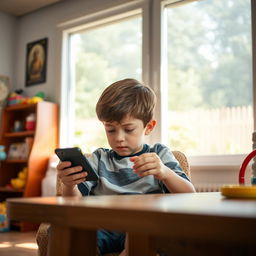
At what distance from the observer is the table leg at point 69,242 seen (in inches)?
24.8

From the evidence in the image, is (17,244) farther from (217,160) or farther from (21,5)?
(21,5)

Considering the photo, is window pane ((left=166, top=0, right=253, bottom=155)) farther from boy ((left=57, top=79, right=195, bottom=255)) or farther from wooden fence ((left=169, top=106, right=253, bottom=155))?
boy ((left=57, top=79, right=195, bottom=255))

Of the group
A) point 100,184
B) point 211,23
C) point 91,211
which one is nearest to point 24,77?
point 211,23

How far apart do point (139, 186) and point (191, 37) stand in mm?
2621

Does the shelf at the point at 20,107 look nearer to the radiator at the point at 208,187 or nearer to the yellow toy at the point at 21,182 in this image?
the yellow toy at the point at 21,182

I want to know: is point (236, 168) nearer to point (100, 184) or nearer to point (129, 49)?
point (129, 49)

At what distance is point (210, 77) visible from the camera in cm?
345

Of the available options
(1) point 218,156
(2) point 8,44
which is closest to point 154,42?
(1) point 218,156

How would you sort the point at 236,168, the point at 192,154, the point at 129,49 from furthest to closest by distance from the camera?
A: the point at 129,49 → the point at 192,154 → the point at 236,168

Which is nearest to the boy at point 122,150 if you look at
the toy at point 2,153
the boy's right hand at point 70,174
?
the boy's right hand at point 70,174

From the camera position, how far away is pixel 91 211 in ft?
1.83

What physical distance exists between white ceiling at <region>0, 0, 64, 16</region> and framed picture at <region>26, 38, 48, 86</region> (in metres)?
0.39

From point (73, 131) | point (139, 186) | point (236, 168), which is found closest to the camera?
point (139, 186)

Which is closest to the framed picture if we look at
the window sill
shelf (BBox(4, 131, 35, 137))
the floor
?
shelf (BBox(4, 131, 35, 137))
